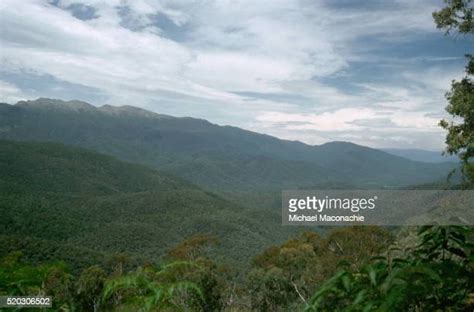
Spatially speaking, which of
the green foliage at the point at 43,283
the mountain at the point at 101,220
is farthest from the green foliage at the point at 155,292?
the mountain at the point at 101,220

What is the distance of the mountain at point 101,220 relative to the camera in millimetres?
69288

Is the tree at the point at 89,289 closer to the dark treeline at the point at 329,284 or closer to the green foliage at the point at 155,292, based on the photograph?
the dark treeline at the point at 329,284

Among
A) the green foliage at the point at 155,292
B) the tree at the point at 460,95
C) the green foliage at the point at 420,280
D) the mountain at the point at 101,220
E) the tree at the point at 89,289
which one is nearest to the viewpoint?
the green foliage at the point at 420,280

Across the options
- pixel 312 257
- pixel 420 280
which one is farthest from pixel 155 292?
pixel 312 257

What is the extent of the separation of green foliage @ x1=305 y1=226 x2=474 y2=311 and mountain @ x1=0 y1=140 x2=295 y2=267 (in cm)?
4957

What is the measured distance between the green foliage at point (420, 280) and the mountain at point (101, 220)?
163 ft

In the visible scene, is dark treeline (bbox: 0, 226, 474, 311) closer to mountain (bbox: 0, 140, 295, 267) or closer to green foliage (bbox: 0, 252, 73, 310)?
green foliage (bbox: 0, 252, 73, 310)

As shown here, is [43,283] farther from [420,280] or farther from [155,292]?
[420,280]

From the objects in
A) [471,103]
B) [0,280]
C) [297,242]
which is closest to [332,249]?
[297,242]

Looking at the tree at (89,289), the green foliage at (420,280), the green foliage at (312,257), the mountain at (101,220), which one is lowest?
the mountain at (101,220)

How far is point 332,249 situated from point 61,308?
70.9 feet

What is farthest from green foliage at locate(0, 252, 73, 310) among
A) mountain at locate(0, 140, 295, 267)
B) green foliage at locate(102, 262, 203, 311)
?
mountain at locate(0, 140, 295, 267)

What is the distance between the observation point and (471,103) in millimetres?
11664

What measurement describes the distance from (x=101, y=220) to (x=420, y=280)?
122029 millimetres
